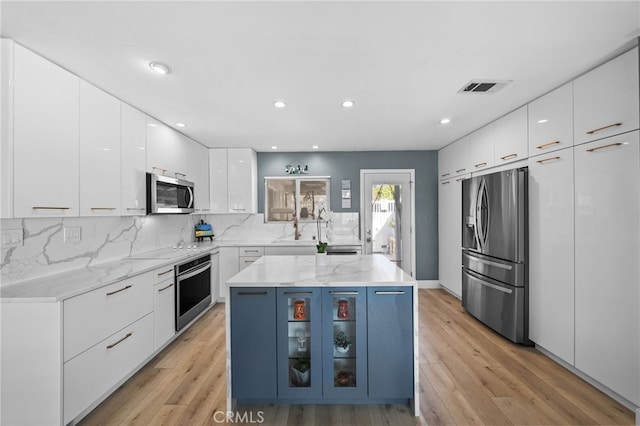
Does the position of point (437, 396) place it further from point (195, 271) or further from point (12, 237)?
point (12, 237)

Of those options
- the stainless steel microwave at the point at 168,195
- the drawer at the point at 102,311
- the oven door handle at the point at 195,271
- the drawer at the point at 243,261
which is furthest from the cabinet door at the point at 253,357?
the drawer at the point at 243,261

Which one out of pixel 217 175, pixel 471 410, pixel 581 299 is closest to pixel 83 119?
pixel 217 175

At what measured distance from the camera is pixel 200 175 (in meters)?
4.38

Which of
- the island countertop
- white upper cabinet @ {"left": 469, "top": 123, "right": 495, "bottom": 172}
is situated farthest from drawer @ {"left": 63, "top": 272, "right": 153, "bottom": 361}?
white upper cabinet @ {"left": 469, "top": 123, "right": 495, "bottom": 172}

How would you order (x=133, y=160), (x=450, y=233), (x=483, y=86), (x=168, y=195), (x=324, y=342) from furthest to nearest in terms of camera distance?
(x=450, y=233) → (x=168, y=195) → (x=133, y=160) → (x=483, y=86) → (x=324, y=342)

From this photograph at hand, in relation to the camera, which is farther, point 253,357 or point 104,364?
point 104,364

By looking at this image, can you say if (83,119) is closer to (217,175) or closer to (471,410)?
(217,175)

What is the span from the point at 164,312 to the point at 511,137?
3.96 metres

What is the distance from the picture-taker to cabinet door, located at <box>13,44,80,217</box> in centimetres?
178

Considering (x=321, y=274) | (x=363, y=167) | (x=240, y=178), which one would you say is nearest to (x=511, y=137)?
(x=363, y=167)

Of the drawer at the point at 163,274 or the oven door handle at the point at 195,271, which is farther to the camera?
the oven door handle at the point at 195,271

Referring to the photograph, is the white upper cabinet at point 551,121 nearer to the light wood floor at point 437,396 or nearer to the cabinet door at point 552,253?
the cabinet door at point 552,253

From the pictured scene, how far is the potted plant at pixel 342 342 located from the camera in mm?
2041

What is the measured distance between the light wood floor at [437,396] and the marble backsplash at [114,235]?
1112 mm
